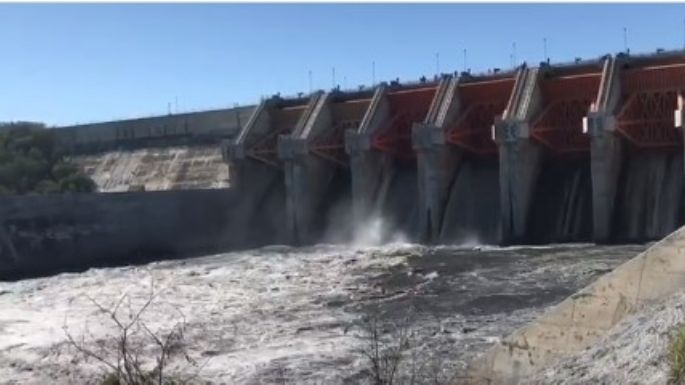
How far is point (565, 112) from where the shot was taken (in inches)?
1101

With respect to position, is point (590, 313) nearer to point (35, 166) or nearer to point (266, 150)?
point (266, 150)

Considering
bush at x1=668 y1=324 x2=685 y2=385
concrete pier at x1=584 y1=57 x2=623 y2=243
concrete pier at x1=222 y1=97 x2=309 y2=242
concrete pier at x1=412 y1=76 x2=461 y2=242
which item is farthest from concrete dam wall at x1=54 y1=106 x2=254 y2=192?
bush at x1=668 y1=324 x2=685 y2=385

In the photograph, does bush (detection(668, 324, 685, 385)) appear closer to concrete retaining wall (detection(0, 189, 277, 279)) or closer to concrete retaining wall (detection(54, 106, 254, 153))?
concrete retaining wall (detection(0, 189, 277, 279))

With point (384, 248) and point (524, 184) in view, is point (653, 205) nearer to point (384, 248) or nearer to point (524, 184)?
point (524, 184)

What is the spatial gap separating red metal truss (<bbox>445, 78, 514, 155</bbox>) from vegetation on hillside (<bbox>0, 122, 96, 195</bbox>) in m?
22.7

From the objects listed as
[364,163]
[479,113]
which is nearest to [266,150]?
[364,163]

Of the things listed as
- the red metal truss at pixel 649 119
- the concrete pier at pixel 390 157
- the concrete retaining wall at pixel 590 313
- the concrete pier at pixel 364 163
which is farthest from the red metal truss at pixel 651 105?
the concrete retaining wall at pixel 590 313

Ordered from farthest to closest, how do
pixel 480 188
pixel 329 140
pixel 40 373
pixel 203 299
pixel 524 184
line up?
pixel 329 140 → pixel 480 188 → pixel 524 184 → pixel 203 299 → pixel 40 373

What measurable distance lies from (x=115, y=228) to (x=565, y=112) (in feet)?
52.7

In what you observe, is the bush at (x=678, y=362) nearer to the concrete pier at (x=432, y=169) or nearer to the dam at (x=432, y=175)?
the dam at (x=432, y=175)

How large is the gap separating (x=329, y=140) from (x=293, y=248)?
193 inches

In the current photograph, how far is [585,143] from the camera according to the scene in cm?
2733

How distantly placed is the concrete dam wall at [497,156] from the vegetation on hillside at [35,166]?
1383 centimetres

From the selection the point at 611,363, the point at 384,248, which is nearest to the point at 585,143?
the point at 384,248
